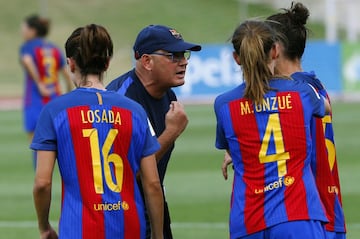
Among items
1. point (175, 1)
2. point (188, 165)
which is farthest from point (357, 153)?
point (175, 1)

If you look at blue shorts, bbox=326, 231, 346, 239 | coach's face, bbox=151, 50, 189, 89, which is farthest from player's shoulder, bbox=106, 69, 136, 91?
blue shorts, bbox=326, 231, 346, 239

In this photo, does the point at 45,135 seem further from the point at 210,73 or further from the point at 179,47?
the point at 210,73

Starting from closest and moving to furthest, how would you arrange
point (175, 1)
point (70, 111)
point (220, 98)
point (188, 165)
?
point (70, 111), point (220, 98), point (188, 165), point (175, 1)

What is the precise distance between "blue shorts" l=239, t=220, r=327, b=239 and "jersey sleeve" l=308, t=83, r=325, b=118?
628 millimetres

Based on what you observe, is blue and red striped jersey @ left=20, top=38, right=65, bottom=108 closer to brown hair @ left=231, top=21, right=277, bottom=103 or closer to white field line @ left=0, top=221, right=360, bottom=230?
white field line @ left=0, top=221, right=360, bottom=230

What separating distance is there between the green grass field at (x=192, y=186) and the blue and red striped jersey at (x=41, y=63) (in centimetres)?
119

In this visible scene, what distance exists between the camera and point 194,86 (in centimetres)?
2873

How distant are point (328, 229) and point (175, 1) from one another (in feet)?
152

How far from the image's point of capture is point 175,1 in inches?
2042

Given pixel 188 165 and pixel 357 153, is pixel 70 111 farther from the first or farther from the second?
pixel 357 153

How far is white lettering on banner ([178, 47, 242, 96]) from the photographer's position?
28.5 m

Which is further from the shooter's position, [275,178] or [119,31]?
[119,31]

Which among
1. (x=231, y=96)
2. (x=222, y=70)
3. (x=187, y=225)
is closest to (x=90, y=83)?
(x=231, y=96)

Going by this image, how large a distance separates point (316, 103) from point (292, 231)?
75 centimetres
